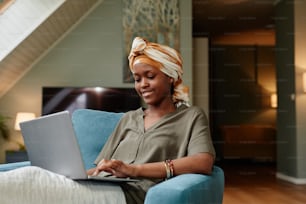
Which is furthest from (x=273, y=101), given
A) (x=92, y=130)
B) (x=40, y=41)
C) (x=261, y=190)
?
(x=92, y=130)

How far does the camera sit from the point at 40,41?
3900 mm

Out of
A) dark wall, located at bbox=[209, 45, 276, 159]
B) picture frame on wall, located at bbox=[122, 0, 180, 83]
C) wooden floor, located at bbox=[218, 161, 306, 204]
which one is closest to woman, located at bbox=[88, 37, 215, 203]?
wooden floor, located at bbox=[218, 161, 306, 204]

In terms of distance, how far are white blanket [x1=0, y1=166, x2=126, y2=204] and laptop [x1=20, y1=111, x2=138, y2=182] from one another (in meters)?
0.03

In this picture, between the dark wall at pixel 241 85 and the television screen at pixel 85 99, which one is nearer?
the television screen at pixel 85 99

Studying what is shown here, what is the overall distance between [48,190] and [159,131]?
0.43m

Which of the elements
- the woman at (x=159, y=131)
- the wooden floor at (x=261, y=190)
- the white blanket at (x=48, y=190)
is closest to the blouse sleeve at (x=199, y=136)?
the woman at (x=159, y=131)

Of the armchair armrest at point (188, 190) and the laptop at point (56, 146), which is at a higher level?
the laptop at point (56, 146)

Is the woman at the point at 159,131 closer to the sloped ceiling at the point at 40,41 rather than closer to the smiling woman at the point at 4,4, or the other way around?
the smiling woman at the point at 4,4

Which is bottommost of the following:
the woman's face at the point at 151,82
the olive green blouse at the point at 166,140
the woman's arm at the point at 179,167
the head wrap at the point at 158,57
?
the woman's arm at the point at 179,167

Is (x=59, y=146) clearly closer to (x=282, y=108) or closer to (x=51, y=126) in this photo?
(x=51, y=126)

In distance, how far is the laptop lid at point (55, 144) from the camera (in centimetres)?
108

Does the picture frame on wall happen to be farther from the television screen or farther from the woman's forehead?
the woman's forehead

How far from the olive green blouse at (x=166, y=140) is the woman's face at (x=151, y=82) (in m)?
0.08

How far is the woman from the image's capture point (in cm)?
121
